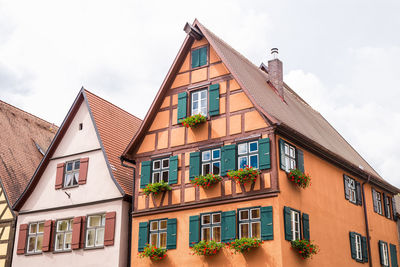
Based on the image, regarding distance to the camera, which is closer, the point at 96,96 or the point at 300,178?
the point at 300,178

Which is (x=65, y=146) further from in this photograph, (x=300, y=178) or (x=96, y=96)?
(x=300, y=178)

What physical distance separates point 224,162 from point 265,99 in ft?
9.97

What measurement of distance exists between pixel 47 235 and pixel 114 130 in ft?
17.5

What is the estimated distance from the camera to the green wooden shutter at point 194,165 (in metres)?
20.7

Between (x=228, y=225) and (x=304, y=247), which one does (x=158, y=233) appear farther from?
(x=304, y=247)

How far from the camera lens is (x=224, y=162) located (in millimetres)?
19953

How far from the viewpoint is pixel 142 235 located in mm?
21266

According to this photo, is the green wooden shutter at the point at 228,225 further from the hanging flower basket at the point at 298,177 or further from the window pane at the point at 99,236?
the window pane at the point at 99,236

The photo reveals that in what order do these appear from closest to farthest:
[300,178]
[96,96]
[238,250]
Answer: [238,250]
[300,178]
[96,96]

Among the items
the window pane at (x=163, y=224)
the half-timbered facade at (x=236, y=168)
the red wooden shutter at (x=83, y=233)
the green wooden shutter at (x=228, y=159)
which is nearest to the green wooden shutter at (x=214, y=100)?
the half-timbered facade at (x=236, y=168)

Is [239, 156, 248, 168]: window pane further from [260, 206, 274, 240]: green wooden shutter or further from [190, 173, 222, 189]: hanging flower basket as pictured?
[260, 206, 274, 240]: green wooden shutter

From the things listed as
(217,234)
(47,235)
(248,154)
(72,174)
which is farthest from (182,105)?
(47,235)

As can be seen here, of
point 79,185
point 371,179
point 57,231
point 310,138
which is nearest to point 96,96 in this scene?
point 79,185

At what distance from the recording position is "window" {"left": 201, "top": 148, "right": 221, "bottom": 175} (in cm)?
2036
